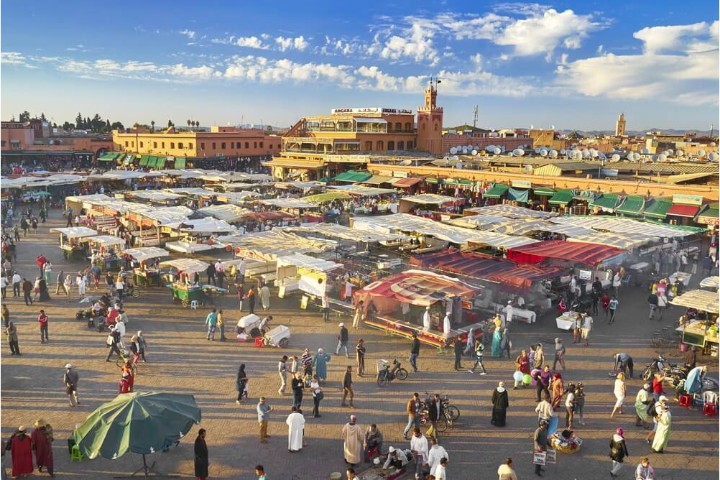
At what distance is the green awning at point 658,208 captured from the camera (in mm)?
26297

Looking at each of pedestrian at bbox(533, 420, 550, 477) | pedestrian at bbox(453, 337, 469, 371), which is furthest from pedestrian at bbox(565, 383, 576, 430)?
pedestrian at bbox(453, 337, 469, 371)

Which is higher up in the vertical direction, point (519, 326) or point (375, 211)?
point (375, 211)

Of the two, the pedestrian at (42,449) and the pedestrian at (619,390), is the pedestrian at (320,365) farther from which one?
the pedestrian at (619,390)

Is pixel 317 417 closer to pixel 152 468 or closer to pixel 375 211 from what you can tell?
pixel 152 468

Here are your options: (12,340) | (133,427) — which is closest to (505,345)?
(133,427)

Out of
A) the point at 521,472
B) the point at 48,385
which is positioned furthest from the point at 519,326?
the point at 48,385

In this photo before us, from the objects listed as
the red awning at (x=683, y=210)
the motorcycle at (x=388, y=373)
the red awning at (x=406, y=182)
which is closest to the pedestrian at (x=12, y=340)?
the motorcycle at (x=388, y=373)

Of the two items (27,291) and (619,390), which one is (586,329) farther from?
(27,291)

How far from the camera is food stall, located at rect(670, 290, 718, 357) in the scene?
12633mm

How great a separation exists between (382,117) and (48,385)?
45706 mm

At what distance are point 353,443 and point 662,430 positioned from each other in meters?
4.68

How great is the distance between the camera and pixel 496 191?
32.9 m

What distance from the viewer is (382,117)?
177 ft

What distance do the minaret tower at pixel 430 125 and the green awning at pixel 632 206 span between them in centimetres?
2954
